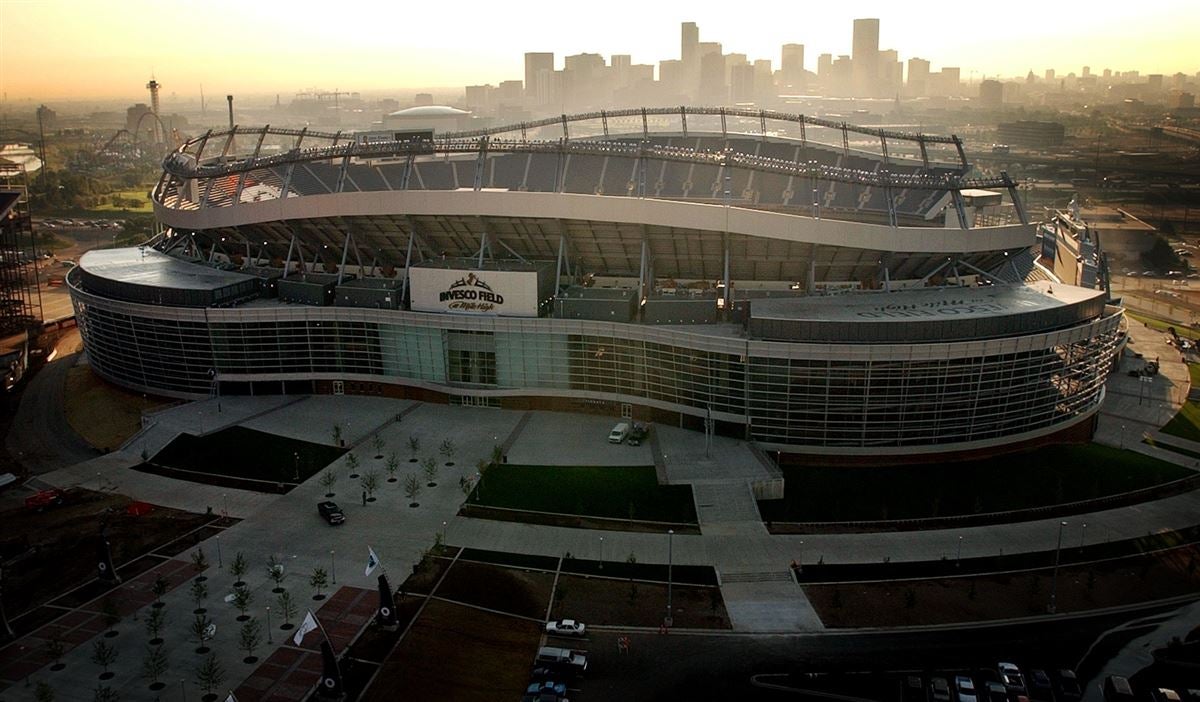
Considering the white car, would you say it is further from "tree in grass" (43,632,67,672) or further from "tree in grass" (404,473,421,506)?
"tree in grass" (43,632,67,672)

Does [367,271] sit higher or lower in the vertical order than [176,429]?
higher

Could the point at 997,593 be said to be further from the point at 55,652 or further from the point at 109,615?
the point at 55,652

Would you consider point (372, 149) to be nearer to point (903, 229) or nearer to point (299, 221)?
point (299, 221)

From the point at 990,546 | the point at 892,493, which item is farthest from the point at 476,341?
the point at 990,546

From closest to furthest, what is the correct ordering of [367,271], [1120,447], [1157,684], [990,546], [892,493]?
[1157,684] → [990,546] → [892,493] → [1120,447] → [367,271]

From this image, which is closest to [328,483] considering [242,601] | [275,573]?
[275,573]

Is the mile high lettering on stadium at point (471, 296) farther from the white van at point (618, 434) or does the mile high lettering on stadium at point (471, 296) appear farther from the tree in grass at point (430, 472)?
the tree in grass at point (430, 472)
